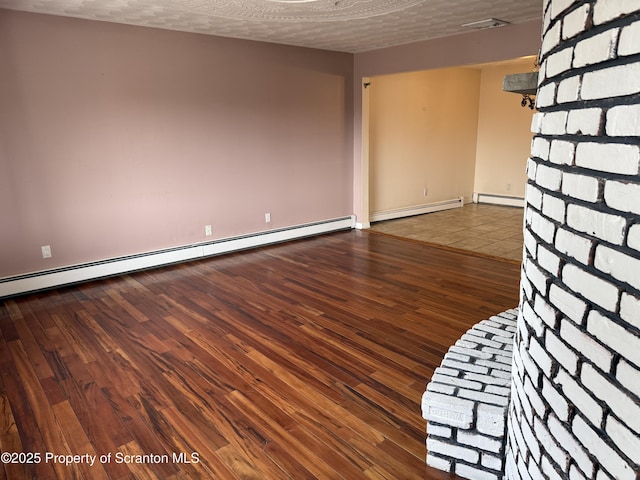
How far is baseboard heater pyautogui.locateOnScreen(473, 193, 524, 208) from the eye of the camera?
8.09m

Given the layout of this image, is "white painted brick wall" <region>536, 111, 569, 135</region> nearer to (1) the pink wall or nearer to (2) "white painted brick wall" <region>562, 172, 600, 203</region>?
(2) "white painted brick wall" <region>562, 172, 600, 203</region>

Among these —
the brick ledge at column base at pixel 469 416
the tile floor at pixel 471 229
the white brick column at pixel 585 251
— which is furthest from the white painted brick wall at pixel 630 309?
the tile floor at pixel 471 229

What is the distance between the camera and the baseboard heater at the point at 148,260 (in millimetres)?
4094

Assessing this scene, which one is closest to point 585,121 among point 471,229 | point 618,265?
point 618,265

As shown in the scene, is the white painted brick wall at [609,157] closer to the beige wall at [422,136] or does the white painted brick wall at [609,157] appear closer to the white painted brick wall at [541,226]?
the white painted brick wall at [541,226]

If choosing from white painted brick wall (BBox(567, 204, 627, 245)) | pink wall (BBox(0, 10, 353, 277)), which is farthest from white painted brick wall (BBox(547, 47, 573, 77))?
pink wall (BBox(0, 10, 353, 277))

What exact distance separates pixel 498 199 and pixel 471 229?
2.28 m

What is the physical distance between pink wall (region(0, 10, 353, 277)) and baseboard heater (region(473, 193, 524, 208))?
12.4ft

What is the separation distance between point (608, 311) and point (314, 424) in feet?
5.37

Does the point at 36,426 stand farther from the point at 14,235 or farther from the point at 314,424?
the point at 14,235

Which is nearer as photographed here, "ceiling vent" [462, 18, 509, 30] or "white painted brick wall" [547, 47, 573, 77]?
"white painted brick wall" [547, 47, 573, 77]

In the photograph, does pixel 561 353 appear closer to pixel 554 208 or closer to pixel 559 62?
pixel 554 208

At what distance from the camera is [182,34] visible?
4.62m

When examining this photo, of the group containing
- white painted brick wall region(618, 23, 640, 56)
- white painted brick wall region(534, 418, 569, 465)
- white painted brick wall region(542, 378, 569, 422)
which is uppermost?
white painted brick wall region(618, 23, 640, 56)
